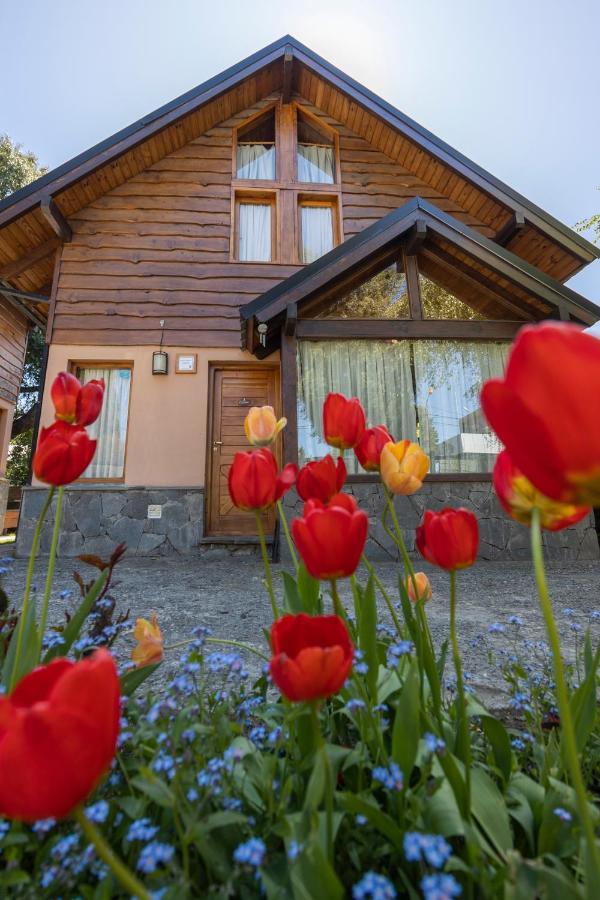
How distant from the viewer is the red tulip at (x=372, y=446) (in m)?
1.01

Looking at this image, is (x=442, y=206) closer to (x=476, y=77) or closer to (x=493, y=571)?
(x=476, y=77)

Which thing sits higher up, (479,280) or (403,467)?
(479,280)

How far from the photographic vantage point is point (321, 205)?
7105mm

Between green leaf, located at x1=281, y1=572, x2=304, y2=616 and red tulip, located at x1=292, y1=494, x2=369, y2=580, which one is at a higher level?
red tulip, located at x1=292, y1=494, x2=369, y2=580

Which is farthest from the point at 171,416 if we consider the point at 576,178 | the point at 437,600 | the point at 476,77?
the point at 576,178

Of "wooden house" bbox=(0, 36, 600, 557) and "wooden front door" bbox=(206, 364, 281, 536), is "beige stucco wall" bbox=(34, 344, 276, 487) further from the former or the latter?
"wooden front door" bbox=(206, 364, 281, 536)

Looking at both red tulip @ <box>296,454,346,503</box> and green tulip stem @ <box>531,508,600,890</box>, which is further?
red tulip @ <box>296,454,346,503</box>

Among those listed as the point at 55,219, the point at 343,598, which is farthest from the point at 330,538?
the point at 55,219

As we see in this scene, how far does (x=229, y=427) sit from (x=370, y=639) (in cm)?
561

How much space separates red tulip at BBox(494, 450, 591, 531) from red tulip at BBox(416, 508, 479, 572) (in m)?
0.13

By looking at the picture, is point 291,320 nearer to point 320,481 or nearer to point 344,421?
point 344,421

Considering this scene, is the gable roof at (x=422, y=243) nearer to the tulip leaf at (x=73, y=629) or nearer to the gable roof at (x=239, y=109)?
the gable roof at (x=239, y=109)

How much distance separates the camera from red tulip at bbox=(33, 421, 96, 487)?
77cm

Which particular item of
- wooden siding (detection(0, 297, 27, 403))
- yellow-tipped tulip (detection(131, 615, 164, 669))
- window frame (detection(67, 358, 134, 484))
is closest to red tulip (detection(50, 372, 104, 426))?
yellow-tipped tulip (detection(131, 615, 164, 669))
